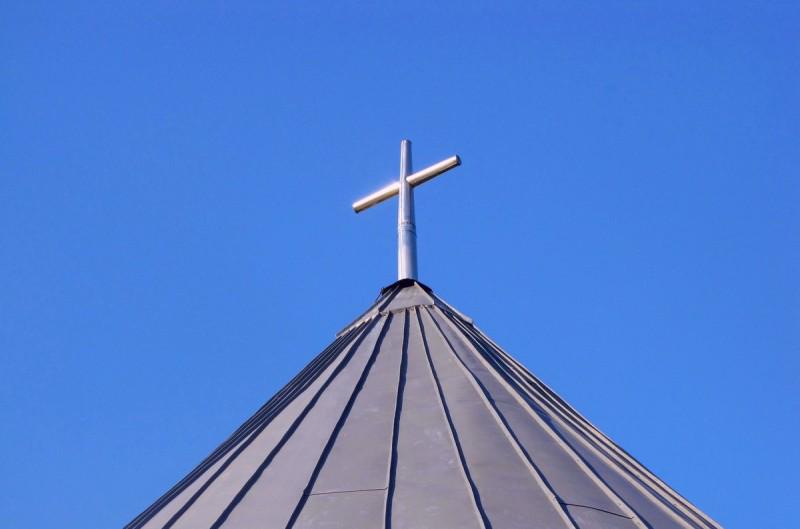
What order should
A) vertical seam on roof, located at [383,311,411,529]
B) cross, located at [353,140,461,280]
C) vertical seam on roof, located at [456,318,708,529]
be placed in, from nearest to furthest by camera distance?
vertical seam on roof, located at [383,311,411,529], vertical seam on roof, located at [456,318,708,529], cross, located at [353,140,461,280]

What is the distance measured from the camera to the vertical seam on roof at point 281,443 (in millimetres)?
8333

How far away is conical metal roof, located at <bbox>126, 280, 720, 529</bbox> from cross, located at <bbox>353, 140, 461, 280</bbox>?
11.0 ft

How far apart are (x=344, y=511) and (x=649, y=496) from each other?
2.96m

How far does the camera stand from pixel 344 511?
770 centimetres

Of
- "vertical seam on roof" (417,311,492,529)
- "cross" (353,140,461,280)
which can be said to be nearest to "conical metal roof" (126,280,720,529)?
"vertical seam on roof" (417,311,492,529)

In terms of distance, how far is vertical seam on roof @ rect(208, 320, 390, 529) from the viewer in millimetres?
8333

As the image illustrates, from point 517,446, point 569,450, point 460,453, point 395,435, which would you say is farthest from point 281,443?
point 569,450

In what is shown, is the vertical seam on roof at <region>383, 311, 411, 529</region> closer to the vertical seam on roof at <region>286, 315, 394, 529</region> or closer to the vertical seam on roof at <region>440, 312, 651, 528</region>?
the vertical seam on roof at <region>286, 315, 394, 529</region>

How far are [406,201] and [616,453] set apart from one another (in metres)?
7.39

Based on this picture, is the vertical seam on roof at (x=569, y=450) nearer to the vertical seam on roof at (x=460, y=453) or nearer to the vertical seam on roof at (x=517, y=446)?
the vertical seam on roof at (x=517, y=446)

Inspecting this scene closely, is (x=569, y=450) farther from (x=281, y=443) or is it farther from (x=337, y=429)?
(x=281, y=443)

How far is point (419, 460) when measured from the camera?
843cm

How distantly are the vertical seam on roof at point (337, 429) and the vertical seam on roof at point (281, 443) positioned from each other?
314mm

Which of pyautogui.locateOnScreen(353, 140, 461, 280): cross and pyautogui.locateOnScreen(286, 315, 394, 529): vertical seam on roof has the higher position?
pyautogui.locateOnScreen(353, 140, 461, 280): cross
